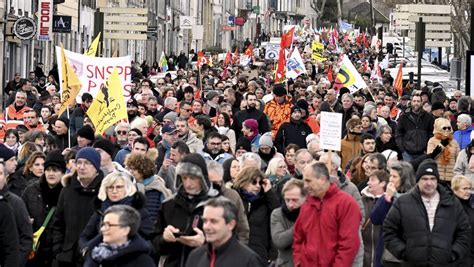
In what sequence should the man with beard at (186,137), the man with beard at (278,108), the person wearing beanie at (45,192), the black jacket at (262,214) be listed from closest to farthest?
the black jacket at (262,214), the person wearing beanie at (45,192), the man with beard at (186,137), the man with beard at (278,108)

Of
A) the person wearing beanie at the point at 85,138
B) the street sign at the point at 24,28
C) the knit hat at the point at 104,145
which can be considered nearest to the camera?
the knit hat at the point at 104,145

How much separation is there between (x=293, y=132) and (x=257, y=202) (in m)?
8.79

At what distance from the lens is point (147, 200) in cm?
1277

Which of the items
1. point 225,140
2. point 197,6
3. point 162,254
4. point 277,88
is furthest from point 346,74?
point 197,6

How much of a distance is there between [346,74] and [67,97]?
1044 centimetres

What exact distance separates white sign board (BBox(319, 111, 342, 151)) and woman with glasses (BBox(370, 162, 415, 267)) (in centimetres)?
228

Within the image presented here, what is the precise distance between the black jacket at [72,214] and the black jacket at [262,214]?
138 centimetres

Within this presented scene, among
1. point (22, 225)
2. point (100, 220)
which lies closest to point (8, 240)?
point (22, 225)

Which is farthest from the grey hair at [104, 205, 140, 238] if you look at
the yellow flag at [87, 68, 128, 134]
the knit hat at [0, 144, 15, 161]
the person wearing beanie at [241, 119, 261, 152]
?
the person wearing beanie at [241, 119, 261, 152]

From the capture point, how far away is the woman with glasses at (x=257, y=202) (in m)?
13.4

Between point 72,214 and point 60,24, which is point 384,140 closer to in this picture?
point 72,214

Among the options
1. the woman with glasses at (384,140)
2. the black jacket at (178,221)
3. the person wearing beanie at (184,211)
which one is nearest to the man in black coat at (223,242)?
the person wearing beanie at (184,211)

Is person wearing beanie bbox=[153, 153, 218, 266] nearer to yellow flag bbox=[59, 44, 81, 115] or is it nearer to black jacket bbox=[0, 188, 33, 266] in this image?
black jacket bbox=[0, 188, 33, 266]

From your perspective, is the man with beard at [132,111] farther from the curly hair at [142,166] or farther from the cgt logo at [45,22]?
the cgt logo at [45,22]
